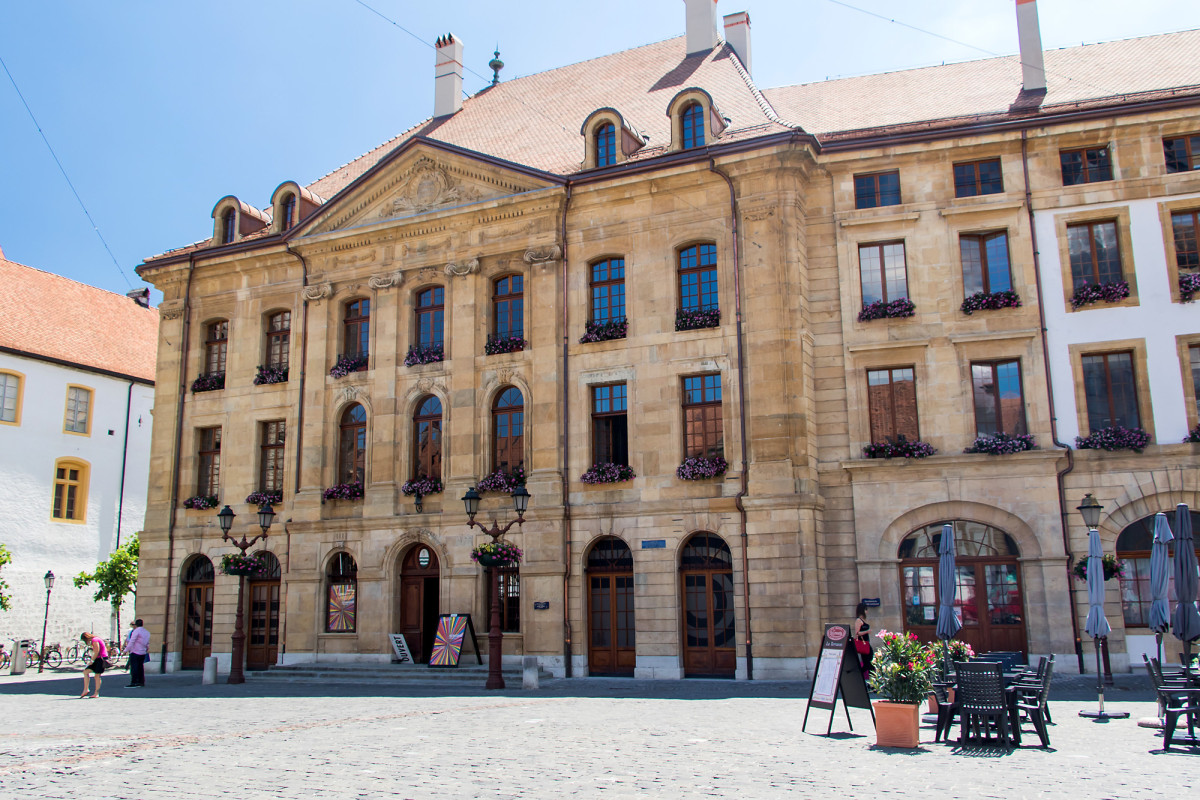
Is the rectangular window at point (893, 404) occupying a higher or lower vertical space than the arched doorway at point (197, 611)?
higher

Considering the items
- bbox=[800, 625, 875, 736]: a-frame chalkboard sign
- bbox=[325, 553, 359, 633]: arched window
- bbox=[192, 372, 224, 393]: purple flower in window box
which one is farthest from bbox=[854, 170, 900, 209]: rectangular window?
bbox=[192, 372, 224, 393]: purple flower in window box

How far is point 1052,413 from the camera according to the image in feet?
75.5

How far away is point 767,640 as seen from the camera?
22828 mm

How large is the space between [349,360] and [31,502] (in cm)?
1662

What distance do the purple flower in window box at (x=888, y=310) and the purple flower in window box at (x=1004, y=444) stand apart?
349cm

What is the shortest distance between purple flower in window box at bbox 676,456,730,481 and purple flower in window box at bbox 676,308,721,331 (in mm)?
3294

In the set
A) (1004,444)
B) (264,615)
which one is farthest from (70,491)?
(1004,444)

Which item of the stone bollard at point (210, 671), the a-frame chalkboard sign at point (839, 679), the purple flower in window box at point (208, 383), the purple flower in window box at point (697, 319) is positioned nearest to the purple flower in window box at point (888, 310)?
the purple flower in window box at point (697, 319)

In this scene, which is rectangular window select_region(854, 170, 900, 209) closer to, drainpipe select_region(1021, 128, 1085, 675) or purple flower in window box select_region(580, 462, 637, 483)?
drainpipe select_region(1021, 128, 1085, 675)

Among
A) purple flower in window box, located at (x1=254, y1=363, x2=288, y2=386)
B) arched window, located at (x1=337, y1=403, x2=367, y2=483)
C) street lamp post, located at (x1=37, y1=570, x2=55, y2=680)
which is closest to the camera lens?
arched window, located at (x1=337, y1=403, x2=367, y2=483)

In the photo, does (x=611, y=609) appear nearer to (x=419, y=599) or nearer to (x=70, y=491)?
(x=419, y=599)

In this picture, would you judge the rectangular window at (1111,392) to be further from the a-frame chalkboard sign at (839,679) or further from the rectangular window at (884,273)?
the a-frame chalkboard sign at (839,679)

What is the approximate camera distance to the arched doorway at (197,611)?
30.3 m

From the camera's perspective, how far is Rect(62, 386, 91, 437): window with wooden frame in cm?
3966
